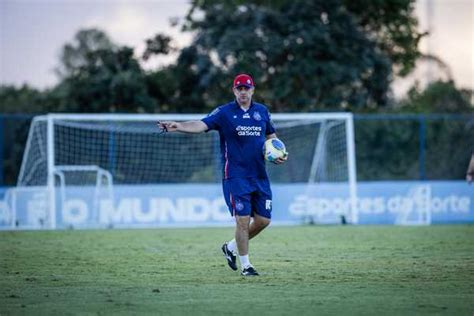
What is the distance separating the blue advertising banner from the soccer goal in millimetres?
36

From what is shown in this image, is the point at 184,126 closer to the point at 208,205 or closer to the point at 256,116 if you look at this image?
the point at 256,116

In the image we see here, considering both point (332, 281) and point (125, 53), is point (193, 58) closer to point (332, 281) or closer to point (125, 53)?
point (125, 53)

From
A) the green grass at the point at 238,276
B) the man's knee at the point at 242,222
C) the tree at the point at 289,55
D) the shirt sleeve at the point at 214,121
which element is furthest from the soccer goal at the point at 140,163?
the man's knee at the point at 242,222

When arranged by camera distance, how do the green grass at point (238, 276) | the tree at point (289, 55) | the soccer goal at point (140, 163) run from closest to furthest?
the green grass at point (238, 276) < the soccer goal at point (140, 163) < the tree at point (289, 55)

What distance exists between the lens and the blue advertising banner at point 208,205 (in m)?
23.3

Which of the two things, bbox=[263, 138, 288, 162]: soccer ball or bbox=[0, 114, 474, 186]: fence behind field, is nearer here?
bbox=[263, 138, 288, 162]: soccer ball

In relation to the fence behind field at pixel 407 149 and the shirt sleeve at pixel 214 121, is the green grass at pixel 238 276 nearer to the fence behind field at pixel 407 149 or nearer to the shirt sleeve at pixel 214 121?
the shirt sleeve at pixel 214 121

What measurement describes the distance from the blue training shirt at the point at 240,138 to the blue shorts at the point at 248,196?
0.26ft

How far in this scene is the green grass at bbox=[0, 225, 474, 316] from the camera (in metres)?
8.39

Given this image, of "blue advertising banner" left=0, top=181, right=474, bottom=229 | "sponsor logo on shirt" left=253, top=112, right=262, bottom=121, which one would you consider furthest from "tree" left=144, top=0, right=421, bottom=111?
"sponsor logo on shirt" left=253, top=112, right=262, bottom=121

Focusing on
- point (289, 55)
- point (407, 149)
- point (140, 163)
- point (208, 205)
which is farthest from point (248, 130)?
point (289, 55)

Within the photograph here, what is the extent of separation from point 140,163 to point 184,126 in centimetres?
1600

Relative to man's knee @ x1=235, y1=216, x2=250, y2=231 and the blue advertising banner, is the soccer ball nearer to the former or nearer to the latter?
man's knee @ x1=235, y1=216, x2=250, y2=231

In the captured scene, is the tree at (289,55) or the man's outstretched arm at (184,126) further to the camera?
the tree at (289,55)
